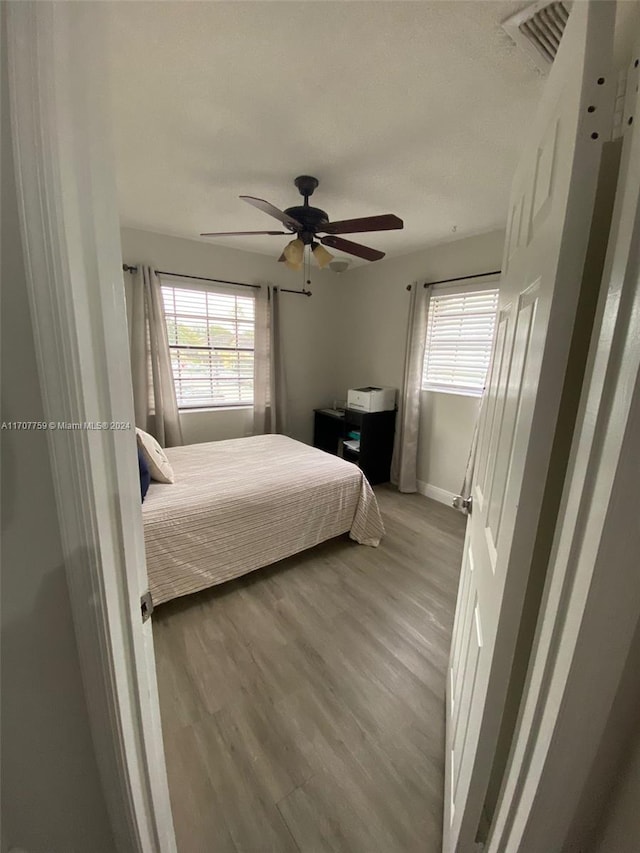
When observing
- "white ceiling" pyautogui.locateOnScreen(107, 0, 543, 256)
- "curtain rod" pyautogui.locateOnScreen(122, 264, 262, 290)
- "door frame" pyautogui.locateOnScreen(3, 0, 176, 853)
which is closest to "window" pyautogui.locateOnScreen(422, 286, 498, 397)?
"white ceiling" pyautogui.locateOnScreen(107, 0, 543, 256)

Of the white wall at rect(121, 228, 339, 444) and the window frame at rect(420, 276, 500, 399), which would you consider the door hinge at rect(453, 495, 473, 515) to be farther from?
the white wall at rect(121, 228, 339, 444)

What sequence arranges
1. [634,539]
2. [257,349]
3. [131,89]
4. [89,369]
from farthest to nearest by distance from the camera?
[257,349]
[131,89]
[89,369]
[634,539]

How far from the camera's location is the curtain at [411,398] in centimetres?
332

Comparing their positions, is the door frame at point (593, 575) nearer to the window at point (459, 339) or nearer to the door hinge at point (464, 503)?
the door hinge at point (464, 503)

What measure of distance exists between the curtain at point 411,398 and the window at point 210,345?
5.80 feet

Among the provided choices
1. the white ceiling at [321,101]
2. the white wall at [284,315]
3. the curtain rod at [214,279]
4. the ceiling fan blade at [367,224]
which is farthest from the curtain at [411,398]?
the ceiling fan blade at [367,224]

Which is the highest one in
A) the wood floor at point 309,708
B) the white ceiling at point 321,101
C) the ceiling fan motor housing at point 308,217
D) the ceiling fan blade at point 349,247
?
the white ceiling at point 321,101

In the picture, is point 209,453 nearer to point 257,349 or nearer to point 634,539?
point 257,349

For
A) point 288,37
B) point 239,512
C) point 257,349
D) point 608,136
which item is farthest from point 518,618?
point 257,349

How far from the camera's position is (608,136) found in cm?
50

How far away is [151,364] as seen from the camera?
126 inches

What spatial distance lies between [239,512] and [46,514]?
4.83 feet

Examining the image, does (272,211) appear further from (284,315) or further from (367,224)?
(284,315)

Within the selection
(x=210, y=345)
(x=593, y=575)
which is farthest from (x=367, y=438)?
(x=593, y=575)
